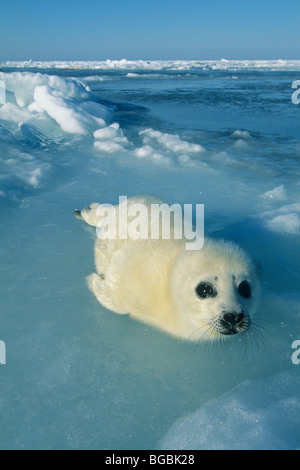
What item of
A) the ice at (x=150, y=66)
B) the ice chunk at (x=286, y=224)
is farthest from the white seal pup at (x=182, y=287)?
the ice at (x=150, y=66)

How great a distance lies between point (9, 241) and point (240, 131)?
17.8 feet

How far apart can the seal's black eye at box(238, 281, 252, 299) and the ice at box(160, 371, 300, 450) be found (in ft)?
1.38

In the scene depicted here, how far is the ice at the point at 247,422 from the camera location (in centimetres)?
141

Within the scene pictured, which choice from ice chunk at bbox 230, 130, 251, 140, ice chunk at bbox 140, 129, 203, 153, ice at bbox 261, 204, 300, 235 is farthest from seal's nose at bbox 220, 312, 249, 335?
ice chunk at bbox 230, 130, 251, 140

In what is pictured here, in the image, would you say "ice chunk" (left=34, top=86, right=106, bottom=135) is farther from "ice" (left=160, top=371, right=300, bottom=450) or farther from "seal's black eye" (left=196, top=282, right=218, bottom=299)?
"ice" (left=160, top=371, right=300, bottom=450)

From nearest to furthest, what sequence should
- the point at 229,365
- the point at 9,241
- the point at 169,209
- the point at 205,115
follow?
the point at 229,365 → the point at 169,209 → the point at 9,241 → the point at 205,115

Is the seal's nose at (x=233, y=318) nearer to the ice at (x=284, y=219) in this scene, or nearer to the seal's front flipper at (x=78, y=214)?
the ice at (x=284, y=219)

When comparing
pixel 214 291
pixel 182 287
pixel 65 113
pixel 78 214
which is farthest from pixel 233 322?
pixel 65 113

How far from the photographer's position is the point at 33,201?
3678mm

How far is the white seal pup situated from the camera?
1749 mm

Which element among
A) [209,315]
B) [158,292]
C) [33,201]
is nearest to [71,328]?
[158,292]

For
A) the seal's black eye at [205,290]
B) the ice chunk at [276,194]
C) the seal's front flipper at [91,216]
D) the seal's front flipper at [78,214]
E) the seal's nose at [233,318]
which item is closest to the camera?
the seal's nose at [233,318]

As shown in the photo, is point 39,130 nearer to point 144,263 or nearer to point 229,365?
point 144,263

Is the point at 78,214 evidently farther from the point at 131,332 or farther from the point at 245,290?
the point at 245,290
